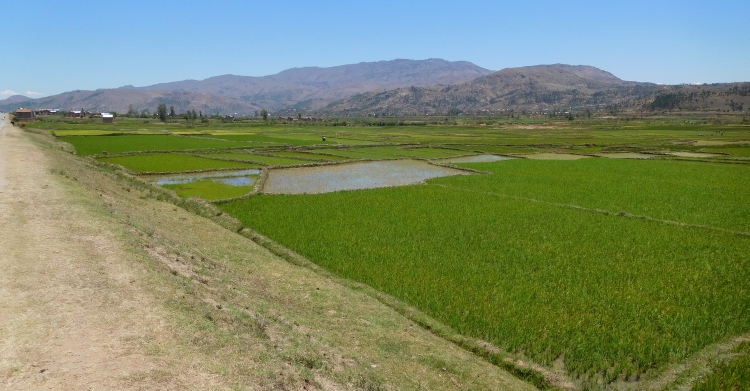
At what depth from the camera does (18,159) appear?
64.3 feet

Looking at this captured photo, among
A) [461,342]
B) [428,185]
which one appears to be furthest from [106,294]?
[428,185]

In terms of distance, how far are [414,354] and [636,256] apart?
820 cm

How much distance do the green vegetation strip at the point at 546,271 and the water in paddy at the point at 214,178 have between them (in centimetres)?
742

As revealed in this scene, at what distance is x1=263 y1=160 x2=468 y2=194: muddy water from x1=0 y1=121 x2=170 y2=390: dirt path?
13069mm

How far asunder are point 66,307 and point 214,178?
2109 centimetres

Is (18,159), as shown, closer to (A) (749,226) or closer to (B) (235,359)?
(B) (235,359)

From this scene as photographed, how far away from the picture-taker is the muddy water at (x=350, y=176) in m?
24.3

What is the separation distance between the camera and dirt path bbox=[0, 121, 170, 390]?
Result: 15.5ft

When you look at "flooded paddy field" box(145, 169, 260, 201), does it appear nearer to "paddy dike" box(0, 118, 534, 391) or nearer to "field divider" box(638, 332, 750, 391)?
"paddy dike" box(0, 118, 534, 391)

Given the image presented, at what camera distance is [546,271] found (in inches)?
423


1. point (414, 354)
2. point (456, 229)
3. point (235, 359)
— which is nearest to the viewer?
point (235, 359)

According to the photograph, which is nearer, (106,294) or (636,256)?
(106,294)

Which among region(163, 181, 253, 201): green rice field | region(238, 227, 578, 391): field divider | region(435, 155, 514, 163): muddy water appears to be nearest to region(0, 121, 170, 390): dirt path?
region(238, 227, 578, 391): field divider

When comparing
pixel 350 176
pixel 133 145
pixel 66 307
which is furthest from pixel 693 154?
pixel 133 145
